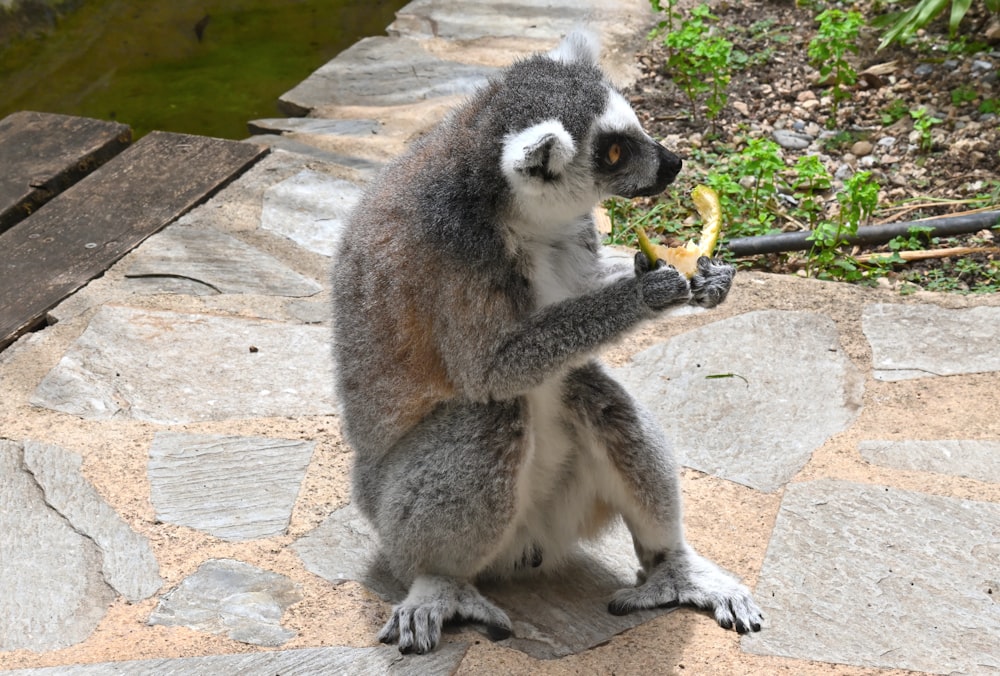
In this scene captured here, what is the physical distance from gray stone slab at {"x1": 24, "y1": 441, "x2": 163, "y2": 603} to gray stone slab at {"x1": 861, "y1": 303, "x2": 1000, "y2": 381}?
10.3ft

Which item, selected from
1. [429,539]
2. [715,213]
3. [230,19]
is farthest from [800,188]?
[230,19]

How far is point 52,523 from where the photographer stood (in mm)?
4059

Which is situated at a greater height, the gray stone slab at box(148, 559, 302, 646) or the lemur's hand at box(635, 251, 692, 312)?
the lemur's hand at box(635, 251, 692, 312)

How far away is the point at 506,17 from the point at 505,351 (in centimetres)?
626

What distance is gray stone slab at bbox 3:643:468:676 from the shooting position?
3.27 meters

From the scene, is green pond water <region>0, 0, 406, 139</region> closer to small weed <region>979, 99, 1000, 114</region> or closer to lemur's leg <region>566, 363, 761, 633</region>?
small weed <region>979, 99, 1000, 114</region>

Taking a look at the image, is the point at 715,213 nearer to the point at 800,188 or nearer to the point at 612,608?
the point at 612,608

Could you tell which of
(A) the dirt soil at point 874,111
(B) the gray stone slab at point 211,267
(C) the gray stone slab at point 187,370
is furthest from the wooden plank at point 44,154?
(A) the dirt soil at point 874,111

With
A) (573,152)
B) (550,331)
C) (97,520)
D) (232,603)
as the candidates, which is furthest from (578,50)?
(97,520)

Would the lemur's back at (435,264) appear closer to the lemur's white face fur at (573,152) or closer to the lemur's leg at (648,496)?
the lemur's white face fur at (573,152)

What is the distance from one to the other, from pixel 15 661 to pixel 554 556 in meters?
1.79

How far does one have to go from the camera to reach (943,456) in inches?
166

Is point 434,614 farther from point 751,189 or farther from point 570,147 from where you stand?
point 751,189

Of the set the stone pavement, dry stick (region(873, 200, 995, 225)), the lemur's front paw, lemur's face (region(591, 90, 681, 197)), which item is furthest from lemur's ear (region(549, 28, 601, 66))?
dry stick (region(873, 200, 995, 225))
